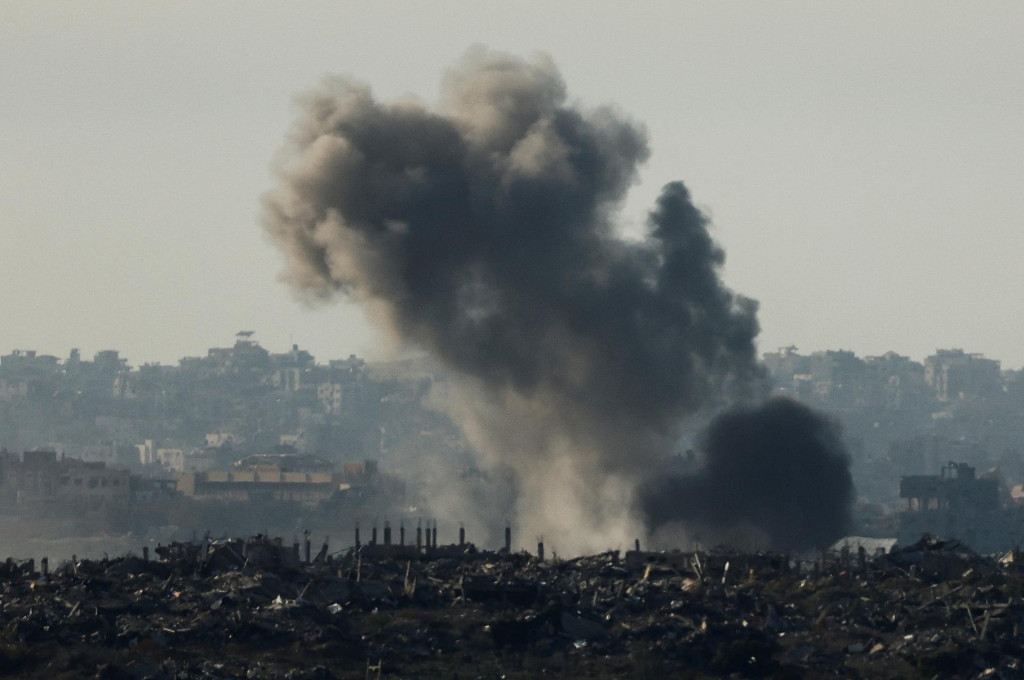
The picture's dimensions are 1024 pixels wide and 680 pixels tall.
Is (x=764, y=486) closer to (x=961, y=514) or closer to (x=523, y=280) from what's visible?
(x=523, y=280)

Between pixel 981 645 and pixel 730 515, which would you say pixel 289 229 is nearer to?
pixel 730 515

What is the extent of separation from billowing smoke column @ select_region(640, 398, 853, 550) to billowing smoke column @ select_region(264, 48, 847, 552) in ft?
5.00

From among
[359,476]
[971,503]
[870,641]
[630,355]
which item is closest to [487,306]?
[630,355]

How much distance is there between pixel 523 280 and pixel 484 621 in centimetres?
3401

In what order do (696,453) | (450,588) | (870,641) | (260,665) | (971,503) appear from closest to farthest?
(260,665)
(870,641)
(450,588)
(696,453)
(971,503)

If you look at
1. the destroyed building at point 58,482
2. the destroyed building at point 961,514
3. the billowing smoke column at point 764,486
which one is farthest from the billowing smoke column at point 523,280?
the destroyed building at point 58,482

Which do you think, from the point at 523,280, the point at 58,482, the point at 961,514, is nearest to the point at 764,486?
the point at 523,280

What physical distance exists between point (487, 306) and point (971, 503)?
56705 mm

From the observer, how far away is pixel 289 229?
82250 mm

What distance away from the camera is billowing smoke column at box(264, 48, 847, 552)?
81.4m

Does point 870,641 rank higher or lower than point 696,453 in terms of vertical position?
lower

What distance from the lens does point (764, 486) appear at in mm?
83438

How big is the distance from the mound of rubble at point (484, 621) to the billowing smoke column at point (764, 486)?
22.4 metres

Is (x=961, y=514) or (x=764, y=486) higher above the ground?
(x=961, y=514)
